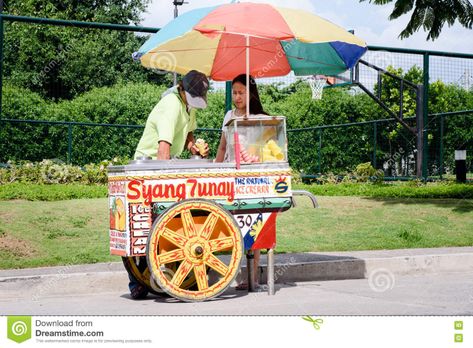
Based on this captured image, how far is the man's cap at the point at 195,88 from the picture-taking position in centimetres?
759

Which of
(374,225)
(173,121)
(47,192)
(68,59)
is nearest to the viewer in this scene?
(173,121)

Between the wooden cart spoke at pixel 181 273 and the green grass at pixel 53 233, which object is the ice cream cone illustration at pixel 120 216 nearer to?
the wooden cart spoke at pixel 181 273

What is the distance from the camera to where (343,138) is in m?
20.0

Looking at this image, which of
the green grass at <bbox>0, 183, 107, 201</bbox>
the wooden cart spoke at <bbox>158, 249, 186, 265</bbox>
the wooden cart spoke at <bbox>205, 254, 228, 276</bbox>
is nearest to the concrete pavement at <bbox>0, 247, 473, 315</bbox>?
the wooden cart spoke at <bbox>205, 254, 228, 276</bbox>

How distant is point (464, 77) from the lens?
17.8 m

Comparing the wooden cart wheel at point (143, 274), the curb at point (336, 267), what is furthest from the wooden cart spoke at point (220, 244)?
the curb at point (336, 267)

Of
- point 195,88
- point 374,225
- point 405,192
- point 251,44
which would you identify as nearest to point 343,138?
point 405,192

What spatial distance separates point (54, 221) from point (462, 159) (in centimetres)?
921

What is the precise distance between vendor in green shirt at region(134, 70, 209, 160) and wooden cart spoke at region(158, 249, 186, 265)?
0.90m

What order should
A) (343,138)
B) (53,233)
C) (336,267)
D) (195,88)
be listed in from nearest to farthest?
(195,88)
(336,267)
(53,233)
(343,138)

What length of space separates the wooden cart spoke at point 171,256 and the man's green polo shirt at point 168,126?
98 cm

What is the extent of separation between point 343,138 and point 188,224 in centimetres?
1340

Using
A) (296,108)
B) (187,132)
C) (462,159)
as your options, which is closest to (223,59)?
(187,132)

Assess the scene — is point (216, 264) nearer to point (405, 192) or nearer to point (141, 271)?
point (141, 271)
